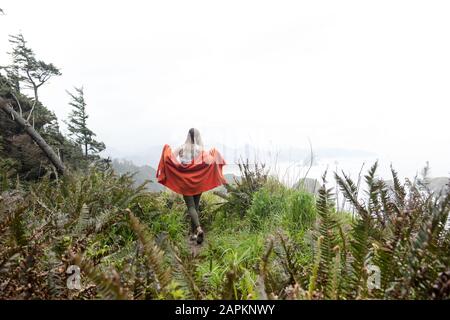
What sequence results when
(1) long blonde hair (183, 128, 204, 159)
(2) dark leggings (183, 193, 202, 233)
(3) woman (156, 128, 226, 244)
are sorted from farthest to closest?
(1) long blonde hair (183, 128, 204, 159) → (3) woman (156, 128, 226, 244) → (2) dark leggings (183, 193, 202, 233)

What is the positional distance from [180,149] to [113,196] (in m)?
2.16

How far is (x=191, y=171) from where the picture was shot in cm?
623

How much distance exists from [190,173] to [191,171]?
0.05m

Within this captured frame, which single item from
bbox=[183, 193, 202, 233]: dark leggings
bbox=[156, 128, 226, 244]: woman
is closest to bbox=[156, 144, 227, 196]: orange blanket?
bbox=[156, 128, 226, 244]: woman

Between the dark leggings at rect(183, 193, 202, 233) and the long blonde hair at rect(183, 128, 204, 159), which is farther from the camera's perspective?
the long blonde hair at rect(183, 128, 204, 159)

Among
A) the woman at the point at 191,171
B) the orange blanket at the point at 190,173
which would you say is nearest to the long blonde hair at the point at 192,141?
the woman at the point at 191,171

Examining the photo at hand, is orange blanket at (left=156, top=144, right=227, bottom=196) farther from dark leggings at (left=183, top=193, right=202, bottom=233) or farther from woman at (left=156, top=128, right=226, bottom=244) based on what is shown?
dark leggings at (left=183, top=193, right=202, bottom=233)

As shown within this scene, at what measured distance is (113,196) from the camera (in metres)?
4.62

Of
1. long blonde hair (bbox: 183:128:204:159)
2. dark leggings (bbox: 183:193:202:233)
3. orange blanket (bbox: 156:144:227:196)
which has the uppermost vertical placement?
long blonde hair (bbox: 183:128:204:159)

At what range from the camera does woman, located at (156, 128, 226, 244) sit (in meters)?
6.09

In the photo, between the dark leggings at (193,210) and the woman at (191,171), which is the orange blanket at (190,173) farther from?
the dark leggings at (193,210)

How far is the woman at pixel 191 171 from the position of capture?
240 inches

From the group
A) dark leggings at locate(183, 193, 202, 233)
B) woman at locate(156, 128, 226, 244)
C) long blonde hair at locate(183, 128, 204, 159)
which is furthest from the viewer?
long blonde hair at locate(183, 128, 204, 159)
